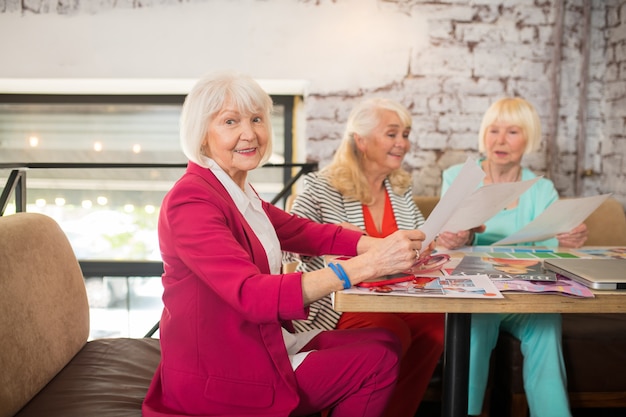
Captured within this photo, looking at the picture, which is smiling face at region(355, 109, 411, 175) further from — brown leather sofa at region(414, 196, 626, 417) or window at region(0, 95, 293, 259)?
window at region(0, 95, 293, 259)

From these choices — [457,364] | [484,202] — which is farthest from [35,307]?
[484,202]

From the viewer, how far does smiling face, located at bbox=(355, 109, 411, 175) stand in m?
2.32

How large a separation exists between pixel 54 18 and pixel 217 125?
1.88 m

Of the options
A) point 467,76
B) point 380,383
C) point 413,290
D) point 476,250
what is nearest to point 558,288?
point 413,290

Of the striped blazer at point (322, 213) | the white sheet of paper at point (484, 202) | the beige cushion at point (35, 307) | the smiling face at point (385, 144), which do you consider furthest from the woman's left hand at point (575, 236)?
the beige cushion at point (35, 307)

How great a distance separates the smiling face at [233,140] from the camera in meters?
1.46

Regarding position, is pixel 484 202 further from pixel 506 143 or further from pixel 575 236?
pixel 506 143

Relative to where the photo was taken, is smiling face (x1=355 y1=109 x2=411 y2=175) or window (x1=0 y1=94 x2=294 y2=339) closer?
smiling face (x1=355 y1=109 x2=411 y2=175)

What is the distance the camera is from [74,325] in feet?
5.65

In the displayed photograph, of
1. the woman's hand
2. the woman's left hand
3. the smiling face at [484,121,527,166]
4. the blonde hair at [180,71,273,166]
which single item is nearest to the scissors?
the woman's hand

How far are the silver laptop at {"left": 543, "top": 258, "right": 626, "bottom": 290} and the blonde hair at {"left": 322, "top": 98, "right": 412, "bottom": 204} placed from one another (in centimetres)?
90

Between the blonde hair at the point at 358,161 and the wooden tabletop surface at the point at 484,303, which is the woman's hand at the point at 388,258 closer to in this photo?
the wooden tabletop surface at the point at 484,303

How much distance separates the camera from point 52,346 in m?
1.57

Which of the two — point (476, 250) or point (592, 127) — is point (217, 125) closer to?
point (476, 250)
